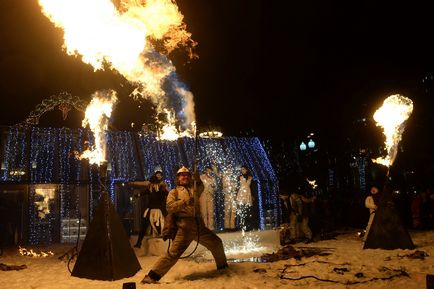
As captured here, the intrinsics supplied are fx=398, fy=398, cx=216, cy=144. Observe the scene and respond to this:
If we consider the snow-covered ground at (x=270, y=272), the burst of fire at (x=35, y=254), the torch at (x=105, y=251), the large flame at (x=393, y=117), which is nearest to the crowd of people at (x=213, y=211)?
the snow-covered ground at (x=270, y=272)

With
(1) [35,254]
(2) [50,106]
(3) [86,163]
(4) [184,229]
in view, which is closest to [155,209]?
(1) [35,254]

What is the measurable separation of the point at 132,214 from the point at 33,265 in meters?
5.88

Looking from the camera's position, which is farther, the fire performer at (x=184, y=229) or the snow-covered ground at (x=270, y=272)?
the fire performer at (x=184, y=229)

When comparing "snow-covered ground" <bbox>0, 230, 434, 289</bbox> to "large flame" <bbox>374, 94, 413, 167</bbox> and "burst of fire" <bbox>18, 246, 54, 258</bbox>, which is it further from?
"large flame" <bbox>374, 94, 413, 167</bbox>

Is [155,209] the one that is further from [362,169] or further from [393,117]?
[362,169]

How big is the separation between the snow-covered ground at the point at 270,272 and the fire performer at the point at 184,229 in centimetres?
27

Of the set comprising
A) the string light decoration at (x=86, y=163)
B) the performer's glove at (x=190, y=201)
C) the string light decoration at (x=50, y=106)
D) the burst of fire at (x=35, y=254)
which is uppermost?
the string light decoration at (x=50, y=106)

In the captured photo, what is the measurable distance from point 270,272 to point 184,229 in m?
1.90

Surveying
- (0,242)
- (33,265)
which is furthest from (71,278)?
(0,242)

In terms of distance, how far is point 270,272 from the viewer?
774cm

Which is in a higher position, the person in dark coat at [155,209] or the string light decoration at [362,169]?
the string light decoration at [362,169]

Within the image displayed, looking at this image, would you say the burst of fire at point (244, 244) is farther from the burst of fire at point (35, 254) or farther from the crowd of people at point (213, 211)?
the burst of fire at point (35, 254)

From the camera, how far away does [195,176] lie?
7.74 metres

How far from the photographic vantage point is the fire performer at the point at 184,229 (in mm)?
7121
